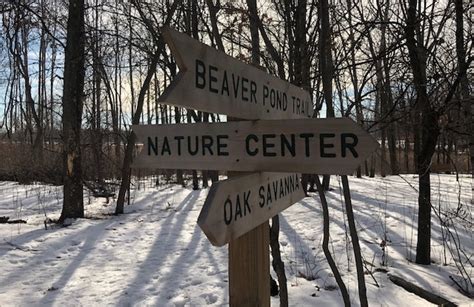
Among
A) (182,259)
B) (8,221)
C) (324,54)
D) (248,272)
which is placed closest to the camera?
(248,272)

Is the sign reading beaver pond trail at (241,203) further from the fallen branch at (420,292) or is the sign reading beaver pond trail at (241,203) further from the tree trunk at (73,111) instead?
the tree trunk at (73,111)

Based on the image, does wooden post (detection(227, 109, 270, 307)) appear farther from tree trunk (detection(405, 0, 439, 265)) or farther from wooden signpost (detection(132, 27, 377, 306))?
tree trunk (detection(405, 0, 439, 265))

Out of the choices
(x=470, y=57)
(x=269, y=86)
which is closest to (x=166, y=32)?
(x=269, y=86)

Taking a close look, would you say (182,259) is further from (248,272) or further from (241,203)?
(241,203)

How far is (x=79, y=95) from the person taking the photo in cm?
802

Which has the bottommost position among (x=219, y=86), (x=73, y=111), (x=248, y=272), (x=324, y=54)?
(x=248, y=272)

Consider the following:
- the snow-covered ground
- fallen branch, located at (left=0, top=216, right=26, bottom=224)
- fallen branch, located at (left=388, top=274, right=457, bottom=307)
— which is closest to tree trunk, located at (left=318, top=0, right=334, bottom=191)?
the snow-covered ground

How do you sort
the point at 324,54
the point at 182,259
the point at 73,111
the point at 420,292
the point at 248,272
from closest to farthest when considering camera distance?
the point at 248,272, the point at 324,54, the point at 420,292, the point at 182,259, the point at 73,111

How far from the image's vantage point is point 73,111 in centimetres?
791

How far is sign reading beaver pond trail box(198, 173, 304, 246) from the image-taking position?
1.27m

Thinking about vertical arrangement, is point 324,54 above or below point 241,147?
above

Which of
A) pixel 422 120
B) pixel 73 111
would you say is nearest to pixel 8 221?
pixel 73 111

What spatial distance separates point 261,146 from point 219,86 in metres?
0.27

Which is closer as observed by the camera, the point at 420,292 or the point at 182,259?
the point at 420,292
